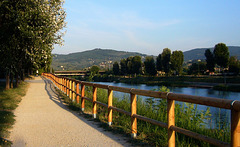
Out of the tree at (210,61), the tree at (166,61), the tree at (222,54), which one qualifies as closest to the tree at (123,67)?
the tree at (166,61)

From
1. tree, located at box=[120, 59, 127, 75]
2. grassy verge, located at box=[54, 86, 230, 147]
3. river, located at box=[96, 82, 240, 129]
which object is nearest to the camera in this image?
grassy verge, located at box=[54, 86, 230, 147]

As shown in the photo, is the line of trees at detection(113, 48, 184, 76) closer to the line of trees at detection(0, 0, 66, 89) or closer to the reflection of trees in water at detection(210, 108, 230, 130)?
the reflection of trees in water at detection(210, 108, 230, 130)

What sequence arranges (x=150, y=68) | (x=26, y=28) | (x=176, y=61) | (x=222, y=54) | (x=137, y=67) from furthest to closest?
(x=137, y=67)
(x=150, y=68)
(x=176, y=61)
(x=222, y=54)
(x=26, y=28)

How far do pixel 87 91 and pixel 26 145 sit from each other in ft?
31.7

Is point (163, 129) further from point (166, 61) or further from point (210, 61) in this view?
point (166, 61)

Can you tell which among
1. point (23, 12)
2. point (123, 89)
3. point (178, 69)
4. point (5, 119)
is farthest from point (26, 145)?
point (178, 69)

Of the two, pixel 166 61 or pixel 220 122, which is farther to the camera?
pixel 166 61

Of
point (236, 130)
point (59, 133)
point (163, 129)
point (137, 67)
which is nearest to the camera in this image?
point (236, 130)

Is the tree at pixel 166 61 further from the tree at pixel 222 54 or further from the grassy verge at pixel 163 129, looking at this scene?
the grassy verge at pixel 163 129

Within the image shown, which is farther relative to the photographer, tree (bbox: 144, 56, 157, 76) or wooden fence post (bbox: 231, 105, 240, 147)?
tree (bbox: 144, 56, 157, 76)

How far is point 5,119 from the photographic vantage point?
8750 millimetres

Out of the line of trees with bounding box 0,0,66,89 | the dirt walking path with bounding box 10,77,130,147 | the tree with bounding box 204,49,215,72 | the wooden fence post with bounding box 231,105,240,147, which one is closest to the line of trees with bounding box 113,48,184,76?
the tree with bounding box 204,49,215,72

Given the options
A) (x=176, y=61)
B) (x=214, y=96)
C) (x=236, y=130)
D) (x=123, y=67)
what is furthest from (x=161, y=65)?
(x=236, y=130)

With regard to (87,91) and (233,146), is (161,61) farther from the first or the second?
(233,146)
